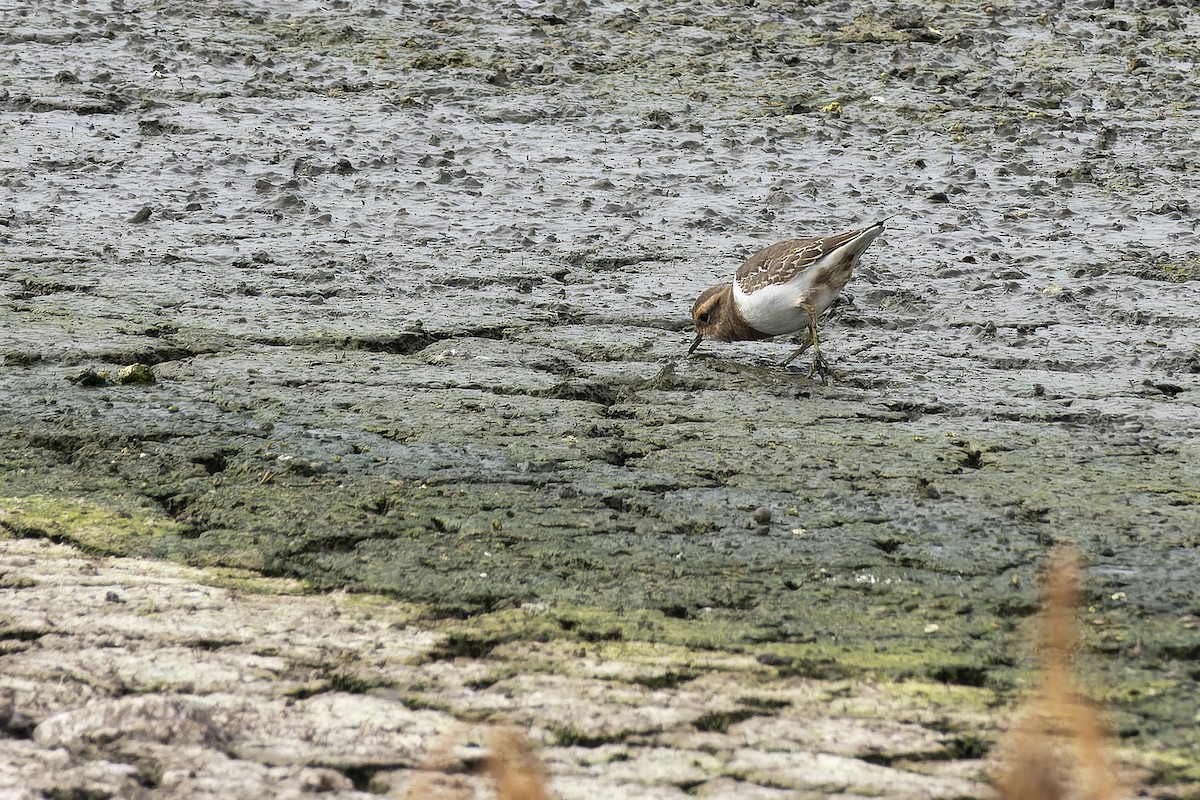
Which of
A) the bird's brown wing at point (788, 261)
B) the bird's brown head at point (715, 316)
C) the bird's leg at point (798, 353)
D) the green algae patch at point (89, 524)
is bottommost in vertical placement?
the bird's leg at point (798, 353)

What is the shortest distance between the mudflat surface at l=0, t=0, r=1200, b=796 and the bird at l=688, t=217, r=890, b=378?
0.62 feet

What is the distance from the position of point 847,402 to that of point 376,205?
12.2 ft

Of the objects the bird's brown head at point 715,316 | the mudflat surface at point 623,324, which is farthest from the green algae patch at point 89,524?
the bird's brown head at point 715,316

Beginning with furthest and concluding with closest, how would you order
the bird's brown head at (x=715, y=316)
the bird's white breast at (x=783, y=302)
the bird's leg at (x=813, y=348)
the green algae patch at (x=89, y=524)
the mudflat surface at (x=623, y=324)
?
the bird's brown head at (x=715, y=316) → the bird's white breast at (x=783, y=302) → the bird's leg at (x=813, y=348) → the green algae patch at (x=89, y=524) → the mudflat surface at (x=623, y=324)

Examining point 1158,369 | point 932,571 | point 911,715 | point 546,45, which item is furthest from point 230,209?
point 911,715

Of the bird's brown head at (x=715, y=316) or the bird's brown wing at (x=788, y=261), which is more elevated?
the bird's brown wing at (x=788, y=261)

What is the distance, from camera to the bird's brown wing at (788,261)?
20.4 feet

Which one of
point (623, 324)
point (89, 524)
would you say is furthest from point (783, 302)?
point (89, 524)

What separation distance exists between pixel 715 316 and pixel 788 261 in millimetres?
391

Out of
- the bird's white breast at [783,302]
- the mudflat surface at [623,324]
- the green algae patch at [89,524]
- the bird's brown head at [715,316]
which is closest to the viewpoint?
the mudflat surface at [623,324]

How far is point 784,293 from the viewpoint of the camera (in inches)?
243

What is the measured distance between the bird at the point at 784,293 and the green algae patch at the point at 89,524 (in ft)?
9.19

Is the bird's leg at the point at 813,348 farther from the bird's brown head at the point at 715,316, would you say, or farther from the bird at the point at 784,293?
the bird's brown head at the point at 715,316

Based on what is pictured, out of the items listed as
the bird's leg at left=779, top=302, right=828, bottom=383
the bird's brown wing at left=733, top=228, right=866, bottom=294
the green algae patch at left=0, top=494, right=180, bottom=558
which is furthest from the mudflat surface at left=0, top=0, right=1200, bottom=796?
the bird's brown wing at left=733, top=228, right=866, bottom=294
